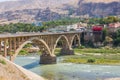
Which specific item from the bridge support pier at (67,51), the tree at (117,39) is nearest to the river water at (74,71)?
the bridge support pier at (67,51)

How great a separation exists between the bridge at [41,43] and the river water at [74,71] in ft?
10.2

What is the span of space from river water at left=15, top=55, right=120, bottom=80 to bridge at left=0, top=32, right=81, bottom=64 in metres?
3.11

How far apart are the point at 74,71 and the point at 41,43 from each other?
1280cm

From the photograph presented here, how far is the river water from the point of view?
6412 cm

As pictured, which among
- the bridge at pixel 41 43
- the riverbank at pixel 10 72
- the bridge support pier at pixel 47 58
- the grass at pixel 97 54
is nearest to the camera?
the riverbank at pixel 10 72

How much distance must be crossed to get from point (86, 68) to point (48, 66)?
951 cm

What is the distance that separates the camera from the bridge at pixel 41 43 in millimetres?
60597

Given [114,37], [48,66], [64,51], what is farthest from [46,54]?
[114,37]

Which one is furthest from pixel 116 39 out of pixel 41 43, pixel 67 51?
pixel 41 43

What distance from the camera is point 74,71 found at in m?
71.9

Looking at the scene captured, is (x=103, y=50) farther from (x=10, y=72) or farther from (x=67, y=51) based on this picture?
(x=10, y=72)

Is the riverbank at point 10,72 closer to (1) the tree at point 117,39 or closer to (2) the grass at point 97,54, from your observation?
(2) the grass at point 97,54

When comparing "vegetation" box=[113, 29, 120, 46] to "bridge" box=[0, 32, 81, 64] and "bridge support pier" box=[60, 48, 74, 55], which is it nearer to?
"bridge" box=[0, 32, 81, 64]

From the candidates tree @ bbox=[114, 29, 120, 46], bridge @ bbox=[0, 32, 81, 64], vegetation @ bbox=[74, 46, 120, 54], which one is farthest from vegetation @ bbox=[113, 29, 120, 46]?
bridge @ bbox=[0, 32, 81, 64]
